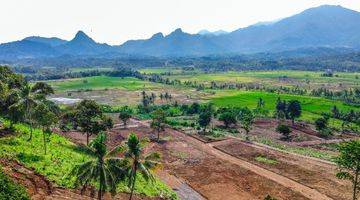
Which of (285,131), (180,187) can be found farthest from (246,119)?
(180,187)

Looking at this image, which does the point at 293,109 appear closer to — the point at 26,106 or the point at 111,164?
the point at 26,106

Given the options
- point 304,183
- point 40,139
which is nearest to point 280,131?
point 304,183

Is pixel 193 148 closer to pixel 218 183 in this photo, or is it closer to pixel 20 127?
pixel 218 183

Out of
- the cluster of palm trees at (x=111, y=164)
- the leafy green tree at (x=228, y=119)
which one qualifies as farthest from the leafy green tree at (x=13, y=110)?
the leafy green tree at (x=228, y=119)

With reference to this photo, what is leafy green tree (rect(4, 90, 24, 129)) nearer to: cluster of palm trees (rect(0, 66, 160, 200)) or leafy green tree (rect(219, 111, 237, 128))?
cluster of palm trees (rect(0, 66, 160, 200))

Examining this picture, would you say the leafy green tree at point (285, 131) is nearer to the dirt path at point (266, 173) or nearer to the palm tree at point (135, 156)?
the dirt path at point (266, 173)

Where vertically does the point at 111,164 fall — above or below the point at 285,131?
above
